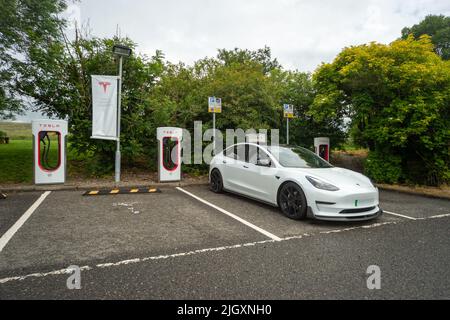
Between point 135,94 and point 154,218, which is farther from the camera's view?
point 135,94

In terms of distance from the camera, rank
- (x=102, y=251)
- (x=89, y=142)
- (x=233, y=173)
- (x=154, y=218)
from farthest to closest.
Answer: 1. (x=89, y=142)
2. (x=233, y=173)
3. (x=154, y=218)
4. (x=102, y=251)

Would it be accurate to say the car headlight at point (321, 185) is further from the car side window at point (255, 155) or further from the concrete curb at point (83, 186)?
the concrete curb at point (83, 186)

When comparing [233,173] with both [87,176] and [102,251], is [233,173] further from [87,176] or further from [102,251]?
[87,176]

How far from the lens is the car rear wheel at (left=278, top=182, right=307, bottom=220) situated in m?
4.11

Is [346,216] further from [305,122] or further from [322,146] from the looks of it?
[305,122]

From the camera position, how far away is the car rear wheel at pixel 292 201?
13.5 feet

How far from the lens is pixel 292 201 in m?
4.30

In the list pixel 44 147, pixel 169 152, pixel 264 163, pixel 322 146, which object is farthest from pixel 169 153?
pixel 322 146

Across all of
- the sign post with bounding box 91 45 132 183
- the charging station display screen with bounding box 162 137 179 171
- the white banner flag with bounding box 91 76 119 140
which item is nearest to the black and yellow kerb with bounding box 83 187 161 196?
the sign post with bounding box 91 45 132 183

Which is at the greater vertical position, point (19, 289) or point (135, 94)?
point (135, 94)

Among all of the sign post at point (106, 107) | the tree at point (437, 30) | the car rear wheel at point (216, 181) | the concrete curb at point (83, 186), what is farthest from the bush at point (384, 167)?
the tree at point (437, 30)

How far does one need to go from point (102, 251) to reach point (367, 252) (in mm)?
3226
